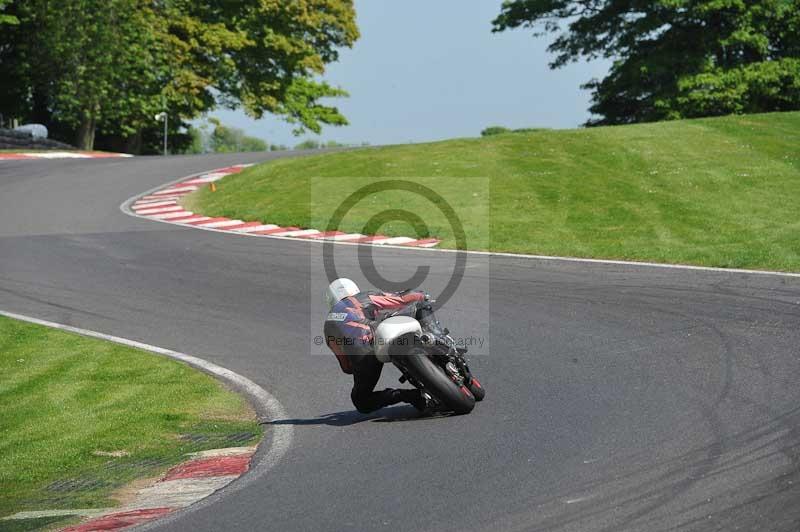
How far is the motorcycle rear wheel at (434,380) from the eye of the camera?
25.6ft

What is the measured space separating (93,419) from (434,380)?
3105 mm

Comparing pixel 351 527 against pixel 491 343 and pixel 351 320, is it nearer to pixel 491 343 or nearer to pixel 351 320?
pixel 351 320

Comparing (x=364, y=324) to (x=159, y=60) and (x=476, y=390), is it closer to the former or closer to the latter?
(x=476, y=390)

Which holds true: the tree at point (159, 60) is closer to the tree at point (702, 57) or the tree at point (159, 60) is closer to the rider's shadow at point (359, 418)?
the tree at point (702, 57)

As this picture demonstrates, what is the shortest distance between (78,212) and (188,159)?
38.5 ft

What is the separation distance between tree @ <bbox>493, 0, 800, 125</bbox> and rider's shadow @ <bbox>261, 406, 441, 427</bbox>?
1228 inches

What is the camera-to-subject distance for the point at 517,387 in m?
8.97

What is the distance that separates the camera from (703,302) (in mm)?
12250

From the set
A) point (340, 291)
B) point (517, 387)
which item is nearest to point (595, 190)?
point (517, 387)

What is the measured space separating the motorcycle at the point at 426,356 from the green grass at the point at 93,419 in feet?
4.20

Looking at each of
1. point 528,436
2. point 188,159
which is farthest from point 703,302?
point 188,159

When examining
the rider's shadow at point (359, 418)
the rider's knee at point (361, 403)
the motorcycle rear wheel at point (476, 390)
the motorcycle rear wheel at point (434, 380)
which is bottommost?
the rider's shadow at point (359, 418)

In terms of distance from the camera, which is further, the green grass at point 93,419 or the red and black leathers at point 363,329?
the red and black leathers at point 363,329

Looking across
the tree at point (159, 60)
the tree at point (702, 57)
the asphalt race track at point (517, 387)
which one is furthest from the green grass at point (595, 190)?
the tree at point (159, 60)
